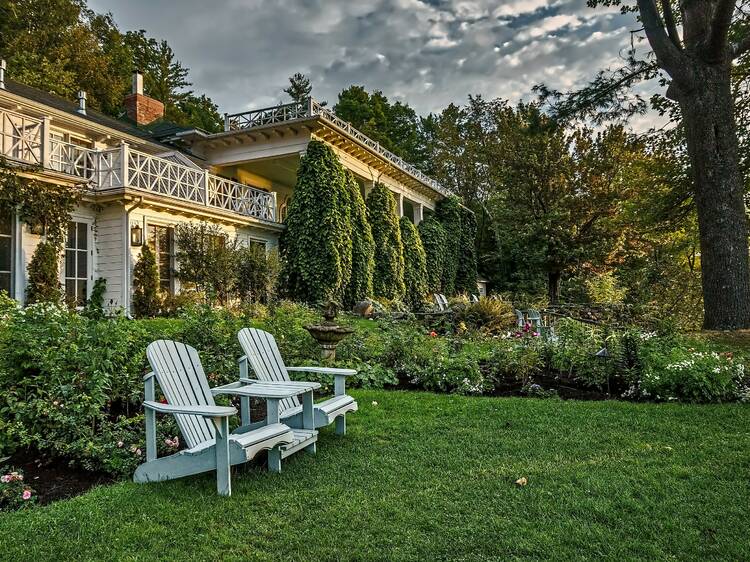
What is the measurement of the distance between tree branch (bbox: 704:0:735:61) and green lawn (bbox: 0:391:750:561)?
7069 mm

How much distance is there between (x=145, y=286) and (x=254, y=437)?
8829 millimetres

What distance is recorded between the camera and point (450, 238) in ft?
75.4

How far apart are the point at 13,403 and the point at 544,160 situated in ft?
68.3

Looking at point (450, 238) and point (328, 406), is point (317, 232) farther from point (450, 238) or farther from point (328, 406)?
point (450, 238)

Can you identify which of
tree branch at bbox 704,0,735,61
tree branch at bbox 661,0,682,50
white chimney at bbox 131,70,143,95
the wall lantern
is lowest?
the wall lantern

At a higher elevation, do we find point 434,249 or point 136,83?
point 136,83

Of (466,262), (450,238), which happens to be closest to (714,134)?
(450,238)

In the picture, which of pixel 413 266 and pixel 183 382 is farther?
pixel 413 266

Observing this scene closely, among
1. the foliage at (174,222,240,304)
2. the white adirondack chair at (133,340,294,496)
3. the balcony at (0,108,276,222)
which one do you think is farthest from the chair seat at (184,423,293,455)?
the foliage at (174,222,240,304)

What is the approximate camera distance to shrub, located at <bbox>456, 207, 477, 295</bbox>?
23.9 metres

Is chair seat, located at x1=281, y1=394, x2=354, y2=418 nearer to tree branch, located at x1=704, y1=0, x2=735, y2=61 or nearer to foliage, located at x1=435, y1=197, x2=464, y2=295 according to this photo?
tree branch, located at x1=704, y1=0, x2=735, y2=61

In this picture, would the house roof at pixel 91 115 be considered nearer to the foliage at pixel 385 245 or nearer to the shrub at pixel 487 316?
the foliage at pixel 385 245

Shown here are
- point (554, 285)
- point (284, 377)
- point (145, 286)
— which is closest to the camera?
point (284, 377)

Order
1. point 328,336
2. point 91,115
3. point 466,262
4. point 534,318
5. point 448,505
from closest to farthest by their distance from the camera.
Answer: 1. point 448,505
2. point 328,336
3. point 534,318
4. point 91,115
5. point 466,262
